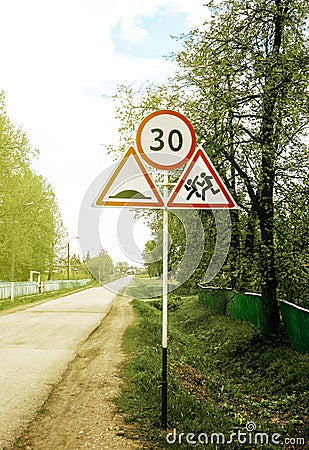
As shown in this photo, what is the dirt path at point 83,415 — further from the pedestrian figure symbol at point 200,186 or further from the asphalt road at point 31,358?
the pedestrian figure symbol at point 200,186

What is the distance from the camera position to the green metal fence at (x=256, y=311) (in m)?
11.8

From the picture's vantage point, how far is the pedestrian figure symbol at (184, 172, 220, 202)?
5.97 m

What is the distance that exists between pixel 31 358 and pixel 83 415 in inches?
171

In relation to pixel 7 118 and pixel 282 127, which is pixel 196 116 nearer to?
pixel 282 127

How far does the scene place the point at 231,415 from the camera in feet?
26.3

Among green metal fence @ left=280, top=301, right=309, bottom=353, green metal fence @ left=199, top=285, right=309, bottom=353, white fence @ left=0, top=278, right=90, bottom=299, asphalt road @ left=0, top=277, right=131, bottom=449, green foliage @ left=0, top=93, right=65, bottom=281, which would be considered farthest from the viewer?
white fence @ left=0, top=278, right=90, bottom=299

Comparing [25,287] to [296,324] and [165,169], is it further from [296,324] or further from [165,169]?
[165,169]

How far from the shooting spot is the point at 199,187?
19.7 feet

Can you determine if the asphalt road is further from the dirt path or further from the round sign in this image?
the round sign

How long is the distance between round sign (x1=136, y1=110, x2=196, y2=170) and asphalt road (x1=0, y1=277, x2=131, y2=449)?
9.10 ft

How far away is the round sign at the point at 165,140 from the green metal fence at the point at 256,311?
6.65 m

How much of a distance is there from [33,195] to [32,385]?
71.9 feet

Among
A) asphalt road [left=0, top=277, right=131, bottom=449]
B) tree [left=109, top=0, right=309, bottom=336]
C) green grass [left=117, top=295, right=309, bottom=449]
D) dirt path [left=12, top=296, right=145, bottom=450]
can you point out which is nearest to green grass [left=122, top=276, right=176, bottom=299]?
asphalt road [left=0, top=277, right=131, bottom=449]

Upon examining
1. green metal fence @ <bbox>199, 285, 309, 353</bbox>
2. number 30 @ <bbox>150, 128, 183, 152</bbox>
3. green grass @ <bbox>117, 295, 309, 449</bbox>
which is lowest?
green grass @ <bbox>117, 295, 309, 449</bbox>
